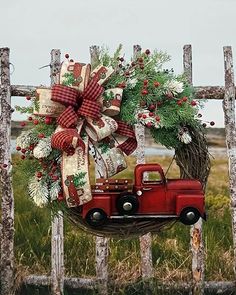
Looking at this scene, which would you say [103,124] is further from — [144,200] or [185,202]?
[185,202]

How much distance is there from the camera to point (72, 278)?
5676 mm

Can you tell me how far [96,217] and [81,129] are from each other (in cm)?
47

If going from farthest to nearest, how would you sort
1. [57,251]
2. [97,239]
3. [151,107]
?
[57,251] → [97,239] → [151,107]

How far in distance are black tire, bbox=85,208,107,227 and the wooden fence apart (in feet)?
6.92

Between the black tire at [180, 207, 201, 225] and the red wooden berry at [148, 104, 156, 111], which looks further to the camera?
the red wooden berry at [148, 104, 156, 111]

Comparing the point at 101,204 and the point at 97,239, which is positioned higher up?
the point at 101,204

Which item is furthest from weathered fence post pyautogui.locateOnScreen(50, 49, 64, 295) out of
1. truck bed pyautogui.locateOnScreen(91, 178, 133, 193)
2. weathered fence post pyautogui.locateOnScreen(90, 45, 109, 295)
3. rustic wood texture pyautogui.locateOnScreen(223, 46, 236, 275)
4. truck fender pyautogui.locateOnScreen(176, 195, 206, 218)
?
truck fender pyautogui.locateOnScreen(176, 195, 206, 218)

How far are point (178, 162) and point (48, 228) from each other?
2.71m

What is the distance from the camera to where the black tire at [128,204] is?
3.34 meters

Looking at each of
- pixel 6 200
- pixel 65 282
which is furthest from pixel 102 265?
pixel 6 200

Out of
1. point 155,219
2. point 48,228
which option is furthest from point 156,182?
point 48,228

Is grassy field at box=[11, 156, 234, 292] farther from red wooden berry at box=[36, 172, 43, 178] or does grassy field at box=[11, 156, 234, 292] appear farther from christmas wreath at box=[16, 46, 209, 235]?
red wooden berry at box=[36, 172, 43, 178]

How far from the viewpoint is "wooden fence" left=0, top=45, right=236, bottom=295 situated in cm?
551

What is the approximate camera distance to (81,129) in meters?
3.46
